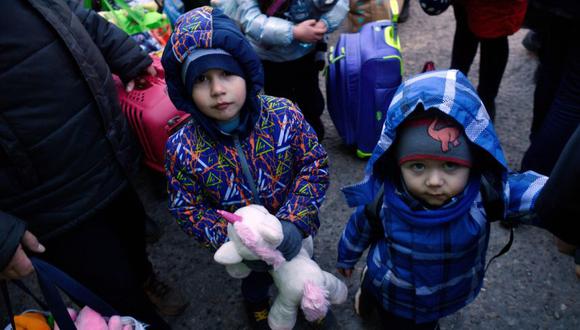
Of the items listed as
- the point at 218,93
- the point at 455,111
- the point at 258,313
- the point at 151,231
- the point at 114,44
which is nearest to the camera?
the point at 455,111

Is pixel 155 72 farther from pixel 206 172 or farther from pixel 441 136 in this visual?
pixel 441 136

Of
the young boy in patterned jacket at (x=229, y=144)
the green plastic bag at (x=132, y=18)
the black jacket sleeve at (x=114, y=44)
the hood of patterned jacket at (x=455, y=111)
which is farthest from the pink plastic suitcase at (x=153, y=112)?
the hood of patterned jacket at (x=455, y=111)

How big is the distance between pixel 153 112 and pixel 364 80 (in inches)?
49.8

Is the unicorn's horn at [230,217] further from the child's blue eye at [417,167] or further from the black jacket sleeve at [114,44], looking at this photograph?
the black jacket sleeve at [114,44]

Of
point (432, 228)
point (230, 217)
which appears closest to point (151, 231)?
point (230, 217)

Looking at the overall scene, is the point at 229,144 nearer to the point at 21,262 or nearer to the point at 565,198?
the point at 21,262

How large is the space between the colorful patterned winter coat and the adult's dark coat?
0.28m

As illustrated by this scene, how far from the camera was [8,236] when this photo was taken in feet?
4.43

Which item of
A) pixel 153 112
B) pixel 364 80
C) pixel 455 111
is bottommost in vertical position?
pixel 364 80

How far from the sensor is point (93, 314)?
1.55 meters

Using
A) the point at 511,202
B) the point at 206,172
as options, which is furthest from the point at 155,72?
the point at 511,202

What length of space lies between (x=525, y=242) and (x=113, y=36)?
7.96ft

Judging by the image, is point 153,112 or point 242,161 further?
point 153,112

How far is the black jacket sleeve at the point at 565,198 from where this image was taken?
113 cm
